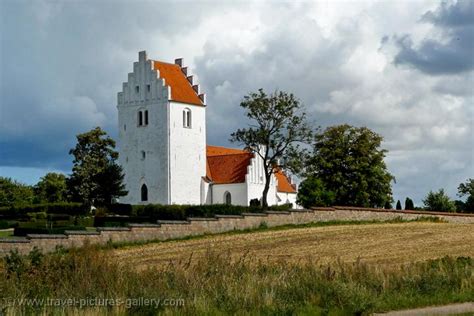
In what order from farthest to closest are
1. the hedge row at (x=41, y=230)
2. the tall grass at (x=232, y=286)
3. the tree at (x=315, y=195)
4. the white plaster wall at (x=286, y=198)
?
1. the white plaster wall at (x=286, y=198)
2. the tree at (x=315, y=195)
3. the hedge row at (x=41, y=230)
4. the tall grass at (x=232, y=286)

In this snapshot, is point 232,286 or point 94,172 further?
point 94,172

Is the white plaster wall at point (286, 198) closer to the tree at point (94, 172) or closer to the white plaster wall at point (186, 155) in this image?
the white plaster wall at point (186, 155)

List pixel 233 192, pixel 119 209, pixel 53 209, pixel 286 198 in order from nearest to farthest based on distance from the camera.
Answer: pixel 53 209 → pixel 119 209 → pixel 233 192 → pixel 286 198

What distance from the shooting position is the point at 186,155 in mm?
90812

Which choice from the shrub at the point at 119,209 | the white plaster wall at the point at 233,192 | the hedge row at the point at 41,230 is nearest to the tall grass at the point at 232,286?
the hedge row at the point at 41,230

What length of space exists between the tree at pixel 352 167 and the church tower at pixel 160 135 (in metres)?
13.3

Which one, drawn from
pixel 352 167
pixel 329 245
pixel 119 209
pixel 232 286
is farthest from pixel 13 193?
pixel 232 286

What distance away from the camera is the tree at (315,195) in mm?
82000

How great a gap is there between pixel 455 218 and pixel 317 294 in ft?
125

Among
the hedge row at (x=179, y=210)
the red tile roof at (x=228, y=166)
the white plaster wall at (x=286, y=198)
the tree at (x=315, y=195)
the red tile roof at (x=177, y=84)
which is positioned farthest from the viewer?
the white plaster wall at (x=286, y=198)

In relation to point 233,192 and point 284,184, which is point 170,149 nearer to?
point 233,192

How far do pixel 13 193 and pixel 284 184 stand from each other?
35.0m

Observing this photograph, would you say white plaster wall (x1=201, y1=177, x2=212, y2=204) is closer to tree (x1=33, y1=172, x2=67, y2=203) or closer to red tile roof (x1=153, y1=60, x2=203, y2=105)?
red tile roof (x1=153, y1=60, x2=203, y2=105)

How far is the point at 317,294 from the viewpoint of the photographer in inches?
722
